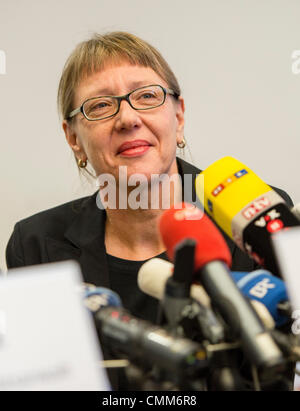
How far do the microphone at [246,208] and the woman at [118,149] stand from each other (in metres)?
0.36

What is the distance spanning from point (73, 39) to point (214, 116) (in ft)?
1.95

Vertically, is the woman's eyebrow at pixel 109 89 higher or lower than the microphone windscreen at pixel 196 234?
higher

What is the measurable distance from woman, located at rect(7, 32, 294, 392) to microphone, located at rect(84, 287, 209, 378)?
683 millimetres

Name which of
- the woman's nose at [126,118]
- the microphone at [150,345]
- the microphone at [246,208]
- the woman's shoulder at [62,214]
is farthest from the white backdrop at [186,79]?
the microphone at [150,345]

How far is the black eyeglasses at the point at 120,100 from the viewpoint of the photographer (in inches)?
46.5

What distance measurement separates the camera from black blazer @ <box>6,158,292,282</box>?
49.0 inches

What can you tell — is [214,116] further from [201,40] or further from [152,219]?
[152,219]

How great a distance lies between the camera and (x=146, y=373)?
1.64 feet

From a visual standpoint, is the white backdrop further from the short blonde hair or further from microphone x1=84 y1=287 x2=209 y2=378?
microphone x1=84 y1=287 x2=209 y2=378

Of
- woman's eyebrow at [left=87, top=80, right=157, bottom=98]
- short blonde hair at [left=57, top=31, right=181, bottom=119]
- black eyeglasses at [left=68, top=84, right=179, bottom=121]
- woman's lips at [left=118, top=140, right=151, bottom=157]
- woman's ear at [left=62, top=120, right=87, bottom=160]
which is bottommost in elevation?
woman's lips at [left=118, top=140, right=151, bottom=157]

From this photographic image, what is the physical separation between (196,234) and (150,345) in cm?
19

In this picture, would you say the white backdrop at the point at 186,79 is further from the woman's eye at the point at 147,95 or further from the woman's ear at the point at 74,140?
the woman's eye at the point at 147,95

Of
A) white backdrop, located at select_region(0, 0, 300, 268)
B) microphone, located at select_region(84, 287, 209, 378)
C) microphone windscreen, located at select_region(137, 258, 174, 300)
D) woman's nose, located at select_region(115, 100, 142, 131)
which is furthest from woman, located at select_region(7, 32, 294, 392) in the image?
microphone, located at select_region(84, 287, 209, 378)

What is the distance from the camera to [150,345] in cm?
45
